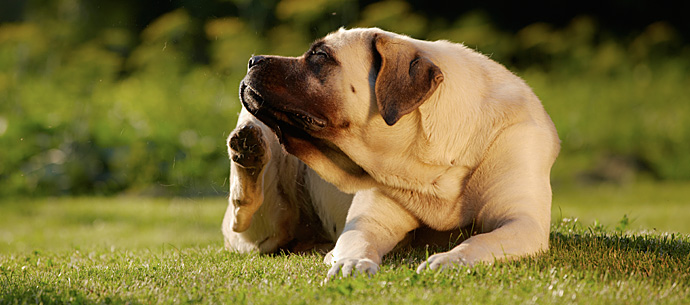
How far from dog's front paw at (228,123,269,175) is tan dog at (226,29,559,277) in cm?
21

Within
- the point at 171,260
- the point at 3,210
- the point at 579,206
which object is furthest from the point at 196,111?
the point at 171,260

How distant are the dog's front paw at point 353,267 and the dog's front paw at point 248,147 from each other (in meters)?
0.96

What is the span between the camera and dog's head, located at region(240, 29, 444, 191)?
3.58 m

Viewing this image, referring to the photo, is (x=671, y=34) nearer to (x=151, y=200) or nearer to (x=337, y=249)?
(x=151, y=200)

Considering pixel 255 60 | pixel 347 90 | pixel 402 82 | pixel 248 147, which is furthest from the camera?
pixel 248 147

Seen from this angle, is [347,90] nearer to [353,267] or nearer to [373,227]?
[373,227]

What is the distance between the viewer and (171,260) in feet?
15.0

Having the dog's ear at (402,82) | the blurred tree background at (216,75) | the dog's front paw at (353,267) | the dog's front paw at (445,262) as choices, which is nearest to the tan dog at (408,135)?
the dog's ear at (402,82)

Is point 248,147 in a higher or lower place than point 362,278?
higher

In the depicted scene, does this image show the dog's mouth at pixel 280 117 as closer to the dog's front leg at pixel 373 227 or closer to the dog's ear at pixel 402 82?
the dog's ear at pixel 402 82

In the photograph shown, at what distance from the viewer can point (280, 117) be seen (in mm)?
3729

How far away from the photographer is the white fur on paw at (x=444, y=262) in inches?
125

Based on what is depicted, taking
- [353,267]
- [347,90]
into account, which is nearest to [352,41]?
[347,90]

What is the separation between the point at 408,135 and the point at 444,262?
0.78 meters
